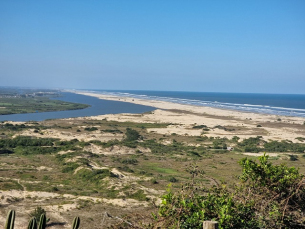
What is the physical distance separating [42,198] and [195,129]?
3895 cm

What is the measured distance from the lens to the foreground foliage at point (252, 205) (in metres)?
5.74

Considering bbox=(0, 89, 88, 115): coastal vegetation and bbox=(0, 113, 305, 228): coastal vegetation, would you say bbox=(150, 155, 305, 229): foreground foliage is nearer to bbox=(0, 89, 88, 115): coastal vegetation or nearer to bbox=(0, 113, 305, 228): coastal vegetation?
bbox=(0, 113, 305, 228): coastal vegetation

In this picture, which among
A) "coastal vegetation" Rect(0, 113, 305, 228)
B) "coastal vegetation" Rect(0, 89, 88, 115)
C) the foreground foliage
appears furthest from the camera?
"coastal vegetation" Rect(0, 89, 88, 115)

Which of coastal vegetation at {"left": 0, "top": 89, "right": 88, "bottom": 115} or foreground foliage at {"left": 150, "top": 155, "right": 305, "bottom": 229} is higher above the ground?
foreground foliage at {"left": 150, "top": 155, "right": 305, "bottom": 229}

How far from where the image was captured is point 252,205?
664 cm

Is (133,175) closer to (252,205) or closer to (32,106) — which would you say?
(252,205)

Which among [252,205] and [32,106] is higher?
[252,205]

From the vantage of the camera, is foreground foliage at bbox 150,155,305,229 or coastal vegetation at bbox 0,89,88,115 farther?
coastal vegetation at bbox 0,89,88,115

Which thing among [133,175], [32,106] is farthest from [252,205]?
[32,106]

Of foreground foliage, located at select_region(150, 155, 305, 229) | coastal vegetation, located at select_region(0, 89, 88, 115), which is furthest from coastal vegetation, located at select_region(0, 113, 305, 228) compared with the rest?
coastal vegetation, located at select_region(0, 89, 88, 115)

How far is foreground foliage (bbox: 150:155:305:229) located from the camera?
226 inches

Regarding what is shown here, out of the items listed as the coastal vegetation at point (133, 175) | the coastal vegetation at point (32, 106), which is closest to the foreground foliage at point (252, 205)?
the coastal vegetation at point (133, 175)

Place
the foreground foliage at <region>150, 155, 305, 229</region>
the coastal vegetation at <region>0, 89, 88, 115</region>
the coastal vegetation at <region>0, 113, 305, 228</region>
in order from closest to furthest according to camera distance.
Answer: the foreground foliage at <region>150, 155, 305, 229</region> → the coastal vegetation at <region>0, 113, 305, 228</region> → the coastal vegetation at <region>0, 89, 88, 115</region>

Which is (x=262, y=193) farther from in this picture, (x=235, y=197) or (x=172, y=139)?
(x=172, y=139)
